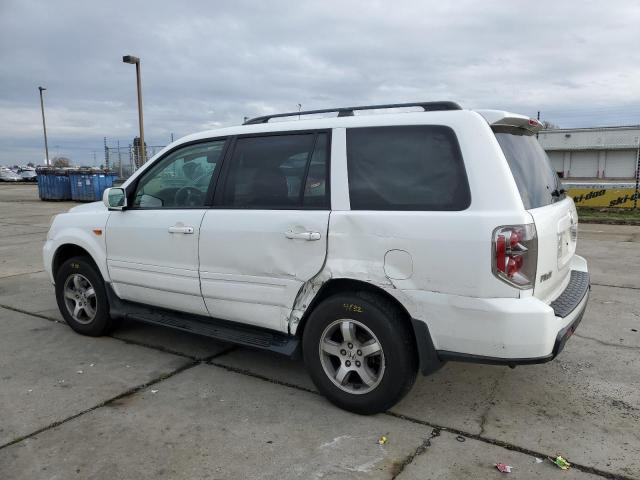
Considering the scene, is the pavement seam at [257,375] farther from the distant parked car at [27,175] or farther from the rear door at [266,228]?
the distant parked car at [27,175]

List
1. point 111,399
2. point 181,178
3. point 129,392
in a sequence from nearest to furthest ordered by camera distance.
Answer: point 111,399, point 129,392, point 181,178

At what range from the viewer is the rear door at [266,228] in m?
3.42

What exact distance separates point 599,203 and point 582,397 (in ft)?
45.6

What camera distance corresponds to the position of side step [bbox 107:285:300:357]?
3.64m

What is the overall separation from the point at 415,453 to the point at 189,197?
8.15 ft

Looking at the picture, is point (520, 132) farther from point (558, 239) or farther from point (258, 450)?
point (258, 450)

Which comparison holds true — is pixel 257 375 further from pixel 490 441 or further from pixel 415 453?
pixel 490 441

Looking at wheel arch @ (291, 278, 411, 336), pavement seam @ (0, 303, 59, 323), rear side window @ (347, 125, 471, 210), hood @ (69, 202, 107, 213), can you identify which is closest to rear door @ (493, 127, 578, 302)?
rear side window @ (347, 125, 471, 210)

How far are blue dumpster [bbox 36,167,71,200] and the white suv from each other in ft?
74.5

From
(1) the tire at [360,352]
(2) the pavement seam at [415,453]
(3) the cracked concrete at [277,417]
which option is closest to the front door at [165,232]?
(3) the cracked concrete at [277,417]

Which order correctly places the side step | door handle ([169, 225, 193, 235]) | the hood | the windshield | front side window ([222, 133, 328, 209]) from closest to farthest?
the windshield → front side window ([222, 133, 328, 209]) → the side step → door handle ([169, 225, 193, 235]) → the hood

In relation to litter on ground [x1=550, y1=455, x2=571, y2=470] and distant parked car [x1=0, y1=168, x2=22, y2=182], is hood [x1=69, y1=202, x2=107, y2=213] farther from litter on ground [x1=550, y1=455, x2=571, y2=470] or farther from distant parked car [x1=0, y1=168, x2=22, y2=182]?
distant parked car [x1=0, y1=168, x2=22, y2=182]

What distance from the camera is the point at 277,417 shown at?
3.38m

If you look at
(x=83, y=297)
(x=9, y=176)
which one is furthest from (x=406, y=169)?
(x=9, y=176)
